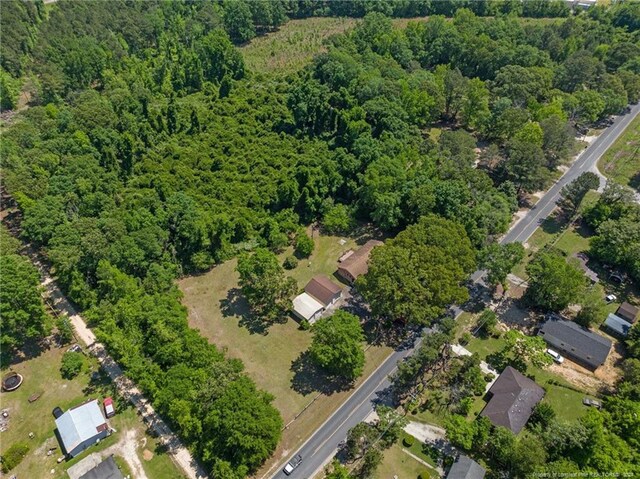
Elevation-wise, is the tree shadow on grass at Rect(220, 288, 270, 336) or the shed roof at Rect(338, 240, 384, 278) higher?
the shed roof at Rect(338, 240, 384, 278)

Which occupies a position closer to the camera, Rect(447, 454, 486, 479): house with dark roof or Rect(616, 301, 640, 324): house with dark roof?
Rect(447, 454, 486, 479): house with dark roof

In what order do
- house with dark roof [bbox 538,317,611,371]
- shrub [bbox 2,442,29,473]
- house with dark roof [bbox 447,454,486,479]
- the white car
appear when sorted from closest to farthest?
house with dark roof [bbox 447,454,486,479], shrub [bbox 2,442,29,473], house with dark roof [bbox 538,317,611,371], the white car

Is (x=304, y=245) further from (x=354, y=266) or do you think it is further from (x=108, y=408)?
(x=108, y=408)

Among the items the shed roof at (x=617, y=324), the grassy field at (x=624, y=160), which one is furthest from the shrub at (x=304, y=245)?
the grassy field at (x=624, y=160)

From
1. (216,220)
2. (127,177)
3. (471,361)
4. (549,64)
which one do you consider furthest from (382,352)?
(549,64)

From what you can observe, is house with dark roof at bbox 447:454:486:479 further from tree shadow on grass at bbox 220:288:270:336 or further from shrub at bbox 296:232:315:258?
shrub at bbox 296:232:315:258

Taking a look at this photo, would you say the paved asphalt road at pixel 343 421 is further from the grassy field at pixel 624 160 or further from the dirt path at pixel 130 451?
the grassy field at pixel 624 160

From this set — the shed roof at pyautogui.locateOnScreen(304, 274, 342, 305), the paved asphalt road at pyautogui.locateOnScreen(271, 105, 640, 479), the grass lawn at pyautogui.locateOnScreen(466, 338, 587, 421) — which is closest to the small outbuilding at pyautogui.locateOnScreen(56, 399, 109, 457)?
the paved asphalt road at pyautogui.locateOnScreen(271, 105, 640, 479)
